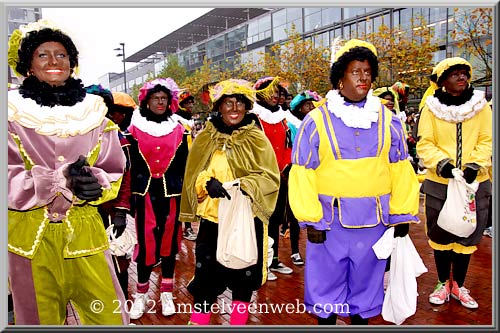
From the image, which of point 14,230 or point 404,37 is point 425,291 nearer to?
point 14,230

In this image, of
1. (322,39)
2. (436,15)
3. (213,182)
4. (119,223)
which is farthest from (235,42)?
(119,223)

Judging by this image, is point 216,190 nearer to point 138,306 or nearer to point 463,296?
point 138,306

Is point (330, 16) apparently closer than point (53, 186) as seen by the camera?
No

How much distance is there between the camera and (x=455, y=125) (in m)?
3.72

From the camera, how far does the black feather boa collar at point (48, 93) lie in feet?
7.80

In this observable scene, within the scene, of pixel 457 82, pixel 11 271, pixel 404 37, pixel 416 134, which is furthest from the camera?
pixel 404 37

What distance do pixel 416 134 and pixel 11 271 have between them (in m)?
3.44

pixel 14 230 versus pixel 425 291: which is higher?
pixel 14 230

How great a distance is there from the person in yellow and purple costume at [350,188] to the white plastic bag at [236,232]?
414 millimetres

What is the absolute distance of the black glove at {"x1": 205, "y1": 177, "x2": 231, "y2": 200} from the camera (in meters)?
3.05

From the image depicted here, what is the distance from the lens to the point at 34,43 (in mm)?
2383

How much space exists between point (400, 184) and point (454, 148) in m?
1.13

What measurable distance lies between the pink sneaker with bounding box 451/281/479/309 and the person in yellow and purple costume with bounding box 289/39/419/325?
1.39 m

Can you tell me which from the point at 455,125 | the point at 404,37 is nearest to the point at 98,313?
the point at 455,125
